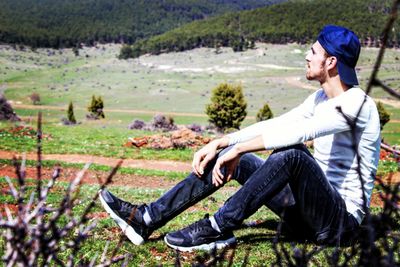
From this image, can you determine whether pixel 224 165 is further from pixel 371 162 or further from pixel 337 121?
pixel 371 162

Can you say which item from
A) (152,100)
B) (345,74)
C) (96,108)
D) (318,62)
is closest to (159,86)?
(152,100)

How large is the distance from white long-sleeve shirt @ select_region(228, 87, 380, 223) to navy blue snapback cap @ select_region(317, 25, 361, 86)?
171mm

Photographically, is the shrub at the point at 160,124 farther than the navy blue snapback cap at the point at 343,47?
Yes

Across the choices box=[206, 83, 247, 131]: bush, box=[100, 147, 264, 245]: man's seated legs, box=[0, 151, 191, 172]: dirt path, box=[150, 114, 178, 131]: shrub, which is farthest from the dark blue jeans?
box=[206, 83, 247, 131]: bush

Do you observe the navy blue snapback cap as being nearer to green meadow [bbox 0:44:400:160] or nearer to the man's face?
the man's face

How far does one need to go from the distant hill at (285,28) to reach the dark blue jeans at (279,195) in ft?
486

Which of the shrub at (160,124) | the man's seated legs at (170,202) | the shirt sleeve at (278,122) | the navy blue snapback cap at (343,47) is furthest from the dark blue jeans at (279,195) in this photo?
the shrub at (160,124)

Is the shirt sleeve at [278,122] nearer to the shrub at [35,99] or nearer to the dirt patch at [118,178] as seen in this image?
the dirt patch at [118,178]

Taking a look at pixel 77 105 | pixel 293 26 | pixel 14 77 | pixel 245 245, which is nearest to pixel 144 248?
pixel 245 245

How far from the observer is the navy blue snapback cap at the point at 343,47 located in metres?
4.23

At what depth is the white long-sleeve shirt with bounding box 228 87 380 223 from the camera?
4.02 meters

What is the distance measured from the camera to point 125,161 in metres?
16.2

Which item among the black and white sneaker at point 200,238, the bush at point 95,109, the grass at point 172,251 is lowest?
the bush at point 95,109

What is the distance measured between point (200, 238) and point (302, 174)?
1.18 m
